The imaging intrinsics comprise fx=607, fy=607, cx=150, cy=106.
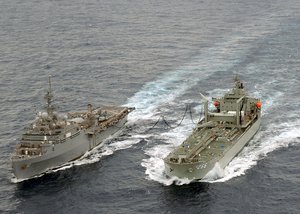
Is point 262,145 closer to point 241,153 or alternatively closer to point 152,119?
point 241,153

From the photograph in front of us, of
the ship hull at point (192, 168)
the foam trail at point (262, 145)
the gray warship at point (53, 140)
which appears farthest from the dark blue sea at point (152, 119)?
the gray warship at point (53, 140)

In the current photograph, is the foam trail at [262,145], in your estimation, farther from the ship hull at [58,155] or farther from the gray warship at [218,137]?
the ship hull at [58,155]

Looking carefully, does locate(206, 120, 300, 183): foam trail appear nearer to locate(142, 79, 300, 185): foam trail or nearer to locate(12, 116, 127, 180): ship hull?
locate(142, 79, 300, 185): foam trail

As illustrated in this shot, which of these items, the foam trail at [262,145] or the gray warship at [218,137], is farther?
the foam trail at [262,145]

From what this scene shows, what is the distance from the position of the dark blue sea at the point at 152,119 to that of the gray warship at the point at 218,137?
2377mm

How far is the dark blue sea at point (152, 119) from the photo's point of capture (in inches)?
4045

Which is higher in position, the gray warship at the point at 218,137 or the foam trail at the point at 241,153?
the gray warship at the point at 218,137

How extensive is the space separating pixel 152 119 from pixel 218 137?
23.2 meters

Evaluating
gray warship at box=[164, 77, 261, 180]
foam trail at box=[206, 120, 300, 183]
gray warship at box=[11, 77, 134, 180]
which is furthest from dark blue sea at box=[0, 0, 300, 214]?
gray warship at box=[164, 77, 261, 180]

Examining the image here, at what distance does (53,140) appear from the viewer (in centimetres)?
11781

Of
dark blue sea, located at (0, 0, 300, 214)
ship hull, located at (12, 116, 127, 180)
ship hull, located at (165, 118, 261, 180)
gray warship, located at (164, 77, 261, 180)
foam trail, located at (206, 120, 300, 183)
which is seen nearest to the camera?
dark blue sea, located at (0, 0, 300, 214)

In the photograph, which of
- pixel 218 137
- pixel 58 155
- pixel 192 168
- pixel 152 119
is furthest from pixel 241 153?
pixel 58 155

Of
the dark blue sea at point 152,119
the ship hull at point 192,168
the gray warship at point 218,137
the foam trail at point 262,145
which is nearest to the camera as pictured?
the dark blue sea at point 152,119

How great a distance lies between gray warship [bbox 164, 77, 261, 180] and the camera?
109m
